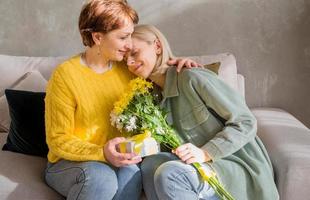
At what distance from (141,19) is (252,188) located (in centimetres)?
131

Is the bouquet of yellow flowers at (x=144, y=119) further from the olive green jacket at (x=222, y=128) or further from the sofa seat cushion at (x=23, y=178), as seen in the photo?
the sofa seat cushion at (x=23, y=178)

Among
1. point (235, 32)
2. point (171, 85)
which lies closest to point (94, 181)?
point (171, 85)

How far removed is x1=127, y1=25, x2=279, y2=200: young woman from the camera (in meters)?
1.61

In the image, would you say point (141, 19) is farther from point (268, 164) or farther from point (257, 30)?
point (268, 164)

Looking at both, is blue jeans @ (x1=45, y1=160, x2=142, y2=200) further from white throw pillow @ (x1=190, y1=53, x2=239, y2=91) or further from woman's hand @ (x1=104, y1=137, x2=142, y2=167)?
white throw pillow @ (x1=190, y1=53, x2=239, y2=91)

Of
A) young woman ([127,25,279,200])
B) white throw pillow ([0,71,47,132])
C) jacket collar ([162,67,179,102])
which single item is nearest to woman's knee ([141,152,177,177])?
young woman ([127,25,279,200])

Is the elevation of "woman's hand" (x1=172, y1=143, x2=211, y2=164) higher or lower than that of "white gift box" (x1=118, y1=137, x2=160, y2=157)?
lower

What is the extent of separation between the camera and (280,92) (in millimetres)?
2664

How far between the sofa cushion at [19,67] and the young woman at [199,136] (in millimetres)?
721

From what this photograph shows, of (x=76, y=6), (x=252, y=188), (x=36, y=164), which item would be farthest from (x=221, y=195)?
(x=76, y=6)

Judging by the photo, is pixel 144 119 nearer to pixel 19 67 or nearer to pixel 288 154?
pixel 288 154

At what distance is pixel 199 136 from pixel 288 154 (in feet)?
1.12

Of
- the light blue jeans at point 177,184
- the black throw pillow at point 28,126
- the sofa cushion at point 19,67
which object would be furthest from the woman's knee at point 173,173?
the sofa cushion at point 19,67

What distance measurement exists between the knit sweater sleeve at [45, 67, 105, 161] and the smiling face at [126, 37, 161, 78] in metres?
0.26
